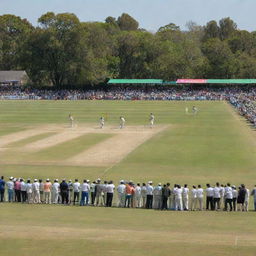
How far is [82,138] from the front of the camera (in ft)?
148

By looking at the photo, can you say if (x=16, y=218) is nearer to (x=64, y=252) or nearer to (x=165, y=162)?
(x=64, y=252)

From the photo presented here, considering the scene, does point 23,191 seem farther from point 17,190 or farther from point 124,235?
point 124,235

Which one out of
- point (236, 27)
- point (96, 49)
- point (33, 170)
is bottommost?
point (33, 170)

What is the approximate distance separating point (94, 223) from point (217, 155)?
742 inches

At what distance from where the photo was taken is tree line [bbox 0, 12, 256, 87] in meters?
114

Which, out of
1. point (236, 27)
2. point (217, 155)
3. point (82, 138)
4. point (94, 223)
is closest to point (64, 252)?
point (94, 223)

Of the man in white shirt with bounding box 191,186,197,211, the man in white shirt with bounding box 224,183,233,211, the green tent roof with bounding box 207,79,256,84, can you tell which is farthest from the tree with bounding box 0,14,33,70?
the man in white shirt with bounding box 224,183,233,211

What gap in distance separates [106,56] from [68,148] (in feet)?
279

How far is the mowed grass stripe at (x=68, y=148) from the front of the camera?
3569cm

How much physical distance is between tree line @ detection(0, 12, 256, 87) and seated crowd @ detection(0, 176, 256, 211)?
91269 millimetres

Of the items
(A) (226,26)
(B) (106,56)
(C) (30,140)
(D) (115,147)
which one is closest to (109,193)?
(D) (115,147)

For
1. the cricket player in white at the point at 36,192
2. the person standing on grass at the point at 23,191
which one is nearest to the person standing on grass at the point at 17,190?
the person standing on grass at the point at 23,191

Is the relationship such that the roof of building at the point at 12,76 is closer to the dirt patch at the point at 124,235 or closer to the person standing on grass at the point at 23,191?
the person standing on grass at the point at 23,191

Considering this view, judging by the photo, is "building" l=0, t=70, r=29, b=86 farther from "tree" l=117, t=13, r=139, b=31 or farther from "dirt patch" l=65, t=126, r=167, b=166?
"dirt patch" l=65, t=126, r=167, b=166
